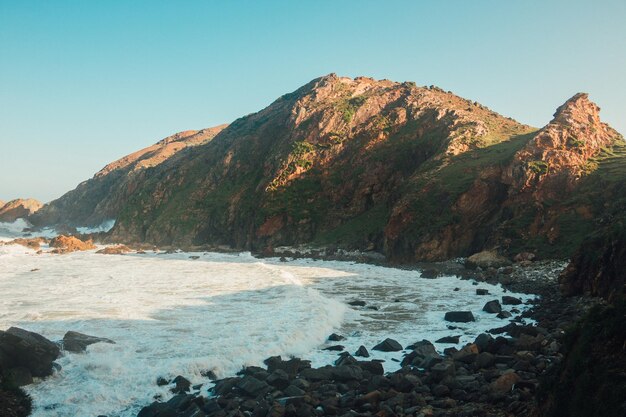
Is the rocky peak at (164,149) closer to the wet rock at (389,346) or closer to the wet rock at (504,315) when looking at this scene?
the wet rock at (504,315)

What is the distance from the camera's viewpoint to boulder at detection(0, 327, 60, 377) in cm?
1291

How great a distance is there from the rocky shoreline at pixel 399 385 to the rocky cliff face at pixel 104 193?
102609 mm

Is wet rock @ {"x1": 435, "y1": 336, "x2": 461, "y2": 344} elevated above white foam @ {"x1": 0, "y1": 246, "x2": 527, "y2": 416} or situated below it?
above

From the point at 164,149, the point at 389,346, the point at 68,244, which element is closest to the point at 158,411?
the point at 389,346

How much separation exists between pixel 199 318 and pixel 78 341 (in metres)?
6.22

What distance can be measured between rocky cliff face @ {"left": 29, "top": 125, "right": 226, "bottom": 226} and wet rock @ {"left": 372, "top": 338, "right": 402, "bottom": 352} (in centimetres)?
10143

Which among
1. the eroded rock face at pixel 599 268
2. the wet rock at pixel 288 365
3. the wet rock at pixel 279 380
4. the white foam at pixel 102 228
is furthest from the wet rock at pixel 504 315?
the white foam at pixel 102 228

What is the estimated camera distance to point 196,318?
837 inches

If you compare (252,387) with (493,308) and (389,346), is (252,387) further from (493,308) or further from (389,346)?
(493,308)

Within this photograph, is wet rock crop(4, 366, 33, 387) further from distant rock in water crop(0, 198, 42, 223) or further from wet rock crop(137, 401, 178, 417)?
distant rock in water crop(0, 198, 42, 223)

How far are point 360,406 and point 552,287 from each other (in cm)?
1927

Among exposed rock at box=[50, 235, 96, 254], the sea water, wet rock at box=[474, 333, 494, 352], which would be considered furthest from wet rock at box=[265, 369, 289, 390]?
exposed rock at box=[50, 235, 96, 254]

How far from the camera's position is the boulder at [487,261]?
34.6 metres

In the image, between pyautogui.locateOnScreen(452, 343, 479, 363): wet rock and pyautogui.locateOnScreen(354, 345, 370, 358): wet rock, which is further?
pyautogui.locateOnScreen(354, 345, 370, 358): wet rock
